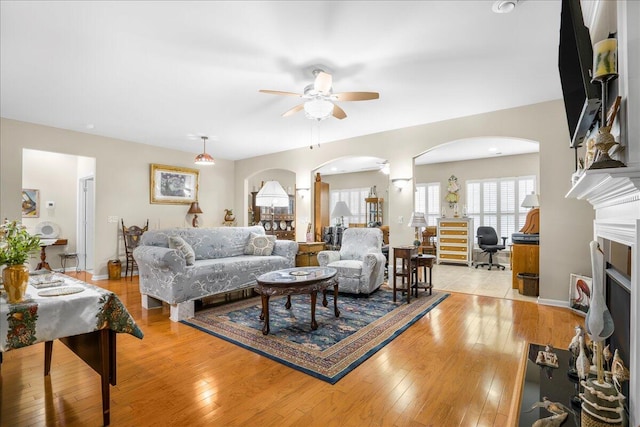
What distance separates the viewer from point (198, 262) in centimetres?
408

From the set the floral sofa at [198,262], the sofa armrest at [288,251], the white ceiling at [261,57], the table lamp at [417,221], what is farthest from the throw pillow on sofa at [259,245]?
the table lamp at [417,221]

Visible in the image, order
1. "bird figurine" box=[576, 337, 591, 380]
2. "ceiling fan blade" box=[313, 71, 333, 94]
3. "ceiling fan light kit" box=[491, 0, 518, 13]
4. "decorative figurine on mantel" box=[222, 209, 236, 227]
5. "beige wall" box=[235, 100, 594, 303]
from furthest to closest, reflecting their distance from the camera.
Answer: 1. "decorative figurine on mantel" box=[222, 209, 236, 227]
2. "beige wall" box=[235, 100, 594, 303]
3. "ceiling fan blade" box=[313, 71, 333, 94]
4. "ceiling fan light kit" box=[491, 0, 518, 13]
5. "bird figurine" box=[576, 337, 591, 380]

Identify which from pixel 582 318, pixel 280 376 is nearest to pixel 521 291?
pixel 582 318

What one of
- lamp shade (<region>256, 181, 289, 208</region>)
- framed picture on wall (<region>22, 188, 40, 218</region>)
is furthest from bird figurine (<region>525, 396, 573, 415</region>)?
framed picture on wall (<region>22, 188, 40, 218</region>)

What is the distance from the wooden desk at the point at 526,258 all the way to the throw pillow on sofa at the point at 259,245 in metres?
3.82

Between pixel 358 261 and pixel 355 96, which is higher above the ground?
pixel 355 96

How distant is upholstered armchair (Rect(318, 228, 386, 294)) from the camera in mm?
4328

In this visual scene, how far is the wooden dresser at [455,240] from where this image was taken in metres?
7.45

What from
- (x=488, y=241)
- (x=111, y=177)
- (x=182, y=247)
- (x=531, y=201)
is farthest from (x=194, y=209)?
(x=531, y=201)

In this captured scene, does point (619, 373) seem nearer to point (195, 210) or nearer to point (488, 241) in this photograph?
point (488, 241)

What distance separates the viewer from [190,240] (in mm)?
4410

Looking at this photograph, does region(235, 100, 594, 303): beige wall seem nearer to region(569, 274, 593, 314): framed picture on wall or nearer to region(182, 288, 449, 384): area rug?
region(569, 274, 593, 314): framed picture on wall

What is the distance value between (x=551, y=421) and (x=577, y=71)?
1.88 m

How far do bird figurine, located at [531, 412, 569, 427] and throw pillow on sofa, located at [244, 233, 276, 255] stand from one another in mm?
4012
